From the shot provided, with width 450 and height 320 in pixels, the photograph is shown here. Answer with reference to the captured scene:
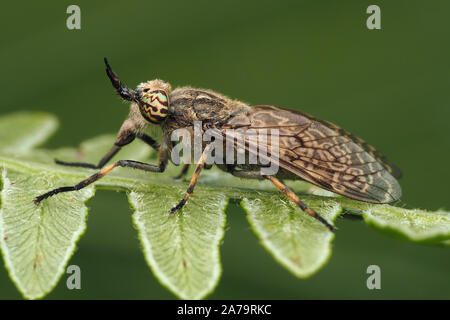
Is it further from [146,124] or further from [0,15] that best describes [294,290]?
[0,15]

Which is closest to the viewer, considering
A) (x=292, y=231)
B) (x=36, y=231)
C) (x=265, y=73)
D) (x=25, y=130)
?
(x=292, y=231)

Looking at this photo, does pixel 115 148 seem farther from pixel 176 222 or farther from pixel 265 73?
pixel 265 73

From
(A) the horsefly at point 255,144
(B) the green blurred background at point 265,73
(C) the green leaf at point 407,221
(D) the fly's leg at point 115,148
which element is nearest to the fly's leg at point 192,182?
(A) the horsefly at point 255,144

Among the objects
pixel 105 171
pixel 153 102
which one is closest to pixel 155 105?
pixel 153 102

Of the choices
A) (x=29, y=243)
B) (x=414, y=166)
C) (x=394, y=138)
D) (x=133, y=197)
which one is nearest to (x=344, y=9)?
(x=394, y=138)

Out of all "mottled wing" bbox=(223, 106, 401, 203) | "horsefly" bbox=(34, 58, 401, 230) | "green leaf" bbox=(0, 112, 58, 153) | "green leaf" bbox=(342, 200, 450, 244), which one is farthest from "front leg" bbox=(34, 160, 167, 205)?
"green leaf" bbox=(0, 112, 58, 153)
